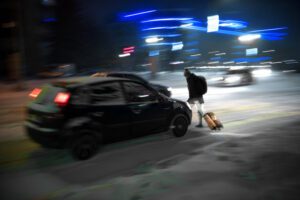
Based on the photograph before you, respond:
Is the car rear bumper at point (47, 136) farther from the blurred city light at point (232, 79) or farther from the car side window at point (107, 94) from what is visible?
the blurred city light at point (232, 79)

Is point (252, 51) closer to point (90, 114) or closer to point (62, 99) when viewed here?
point (90, 114)

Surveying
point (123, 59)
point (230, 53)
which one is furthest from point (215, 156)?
point (230, 53)

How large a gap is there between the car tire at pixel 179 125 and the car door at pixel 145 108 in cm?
32

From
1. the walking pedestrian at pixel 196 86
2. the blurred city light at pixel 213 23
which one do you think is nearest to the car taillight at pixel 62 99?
the walking pedestrian at pixel 196 86

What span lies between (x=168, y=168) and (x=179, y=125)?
268 centimetres

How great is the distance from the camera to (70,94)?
23.5 feet

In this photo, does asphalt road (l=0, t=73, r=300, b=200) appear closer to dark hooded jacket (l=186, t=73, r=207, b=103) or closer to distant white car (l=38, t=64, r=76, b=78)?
dark hooded jacket (l=186, t=73, r=207, b=103)

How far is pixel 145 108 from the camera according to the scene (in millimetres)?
8391

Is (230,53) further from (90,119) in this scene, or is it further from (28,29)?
(90,119)

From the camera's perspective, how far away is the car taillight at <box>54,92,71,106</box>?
708 centimetres

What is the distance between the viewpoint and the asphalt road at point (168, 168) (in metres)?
5.61

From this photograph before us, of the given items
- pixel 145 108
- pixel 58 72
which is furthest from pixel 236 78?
pixel 58 72

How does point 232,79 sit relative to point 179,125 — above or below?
below

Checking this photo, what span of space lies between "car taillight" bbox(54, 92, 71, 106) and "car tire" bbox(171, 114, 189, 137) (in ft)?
9.61
